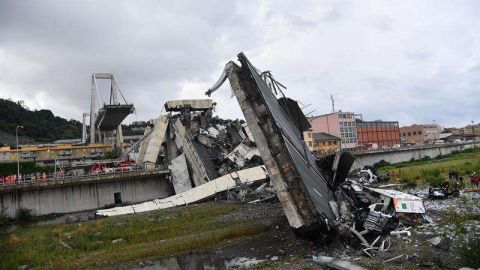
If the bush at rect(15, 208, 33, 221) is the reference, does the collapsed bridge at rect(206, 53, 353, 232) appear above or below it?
above

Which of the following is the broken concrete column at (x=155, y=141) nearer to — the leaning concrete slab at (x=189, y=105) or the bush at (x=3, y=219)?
the leaning concrete slab at (x=189, y=105)

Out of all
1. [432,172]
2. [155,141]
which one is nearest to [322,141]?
[432,172]

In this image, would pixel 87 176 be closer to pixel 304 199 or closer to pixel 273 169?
pixel 273 169

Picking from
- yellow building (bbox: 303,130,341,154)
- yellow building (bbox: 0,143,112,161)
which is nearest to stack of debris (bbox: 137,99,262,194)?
yellow building (bbox: 303,130,341,154)

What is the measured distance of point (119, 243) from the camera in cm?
1864

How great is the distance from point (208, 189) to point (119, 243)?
18.1 metres

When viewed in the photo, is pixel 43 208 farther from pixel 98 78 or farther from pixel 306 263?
pixel 98 78

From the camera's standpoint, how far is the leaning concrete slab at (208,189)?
3481 cm

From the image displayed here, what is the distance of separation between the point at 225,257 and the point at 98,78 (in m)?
73.3

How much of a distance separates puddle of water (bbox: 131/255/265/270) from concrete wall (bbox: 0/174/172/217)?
27.1 meters

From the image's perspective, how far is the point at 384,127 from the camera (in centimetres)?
10262

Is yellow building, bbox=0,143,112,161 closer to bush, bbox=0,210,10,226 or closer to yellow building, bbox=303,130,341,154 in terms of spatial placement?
yellow building, bbox=303,130,341,154

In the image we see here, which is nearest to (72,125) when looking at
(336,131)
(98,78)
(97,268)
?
(98,78)

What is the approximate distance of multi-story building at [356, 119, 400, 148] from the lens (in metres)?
96.7
